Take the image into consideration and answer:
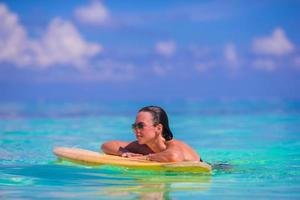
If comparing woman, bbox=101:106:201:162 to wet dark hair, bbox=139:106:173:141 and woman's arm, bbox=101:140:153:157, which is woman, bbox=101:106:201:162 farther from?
woman's arm, bbox=101:140:153:157

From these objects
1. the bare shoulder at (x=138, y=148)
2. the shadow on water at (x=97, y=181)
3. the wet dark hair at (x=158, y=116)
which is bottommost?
the shadow on water at (x=97, y=181)

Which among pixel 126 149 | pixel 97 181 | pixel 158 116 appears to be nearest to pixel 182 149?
pixel 158 116

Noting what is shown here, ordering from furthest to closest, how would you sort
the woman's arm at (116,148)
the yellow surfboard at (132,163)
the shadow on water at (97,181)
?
the woman's arm at (116,148) < the yellow surfboard at (132,163) < the shadow on water at (97,181)

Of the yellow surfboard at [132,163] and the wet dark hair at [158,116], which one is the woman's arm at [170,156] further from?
the wet dark hair at [158,116]

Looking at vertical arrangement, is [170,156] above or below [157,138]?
below

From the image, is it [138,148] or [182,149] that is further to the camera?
[138,148]

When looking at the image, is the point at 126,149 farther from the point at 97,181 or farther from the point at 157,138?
the point at 97,181

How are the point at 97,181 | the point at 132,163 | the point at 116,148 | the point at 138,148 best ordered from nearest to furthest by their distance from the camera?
the point at 97,181
the point at 132,163
the point at 138,148
the point at 116,148

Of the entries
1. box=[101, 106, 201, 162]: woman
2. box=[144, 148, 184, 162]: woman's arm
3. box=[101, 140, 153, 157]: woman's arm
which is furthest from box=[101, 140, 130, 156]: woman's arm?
box=[144, 148, 184, 162]: woman's arm

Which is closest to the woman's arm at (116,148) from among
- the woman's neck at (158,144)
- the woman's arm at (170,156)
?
the woman's neck at (158,144)

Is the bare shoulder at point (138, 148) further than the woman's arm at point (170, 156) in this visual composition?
Yes

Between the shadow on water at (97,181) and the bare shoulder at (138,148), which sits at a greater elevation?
the bare shoulder at (138,148)

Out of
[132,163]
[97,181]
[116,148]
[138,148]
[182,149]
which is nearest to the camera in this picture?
[97,181]

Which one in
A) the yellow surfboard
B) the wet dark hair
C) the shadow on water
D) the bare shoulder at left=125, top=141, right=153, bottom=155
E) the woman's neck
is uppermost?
the wet dark hair
